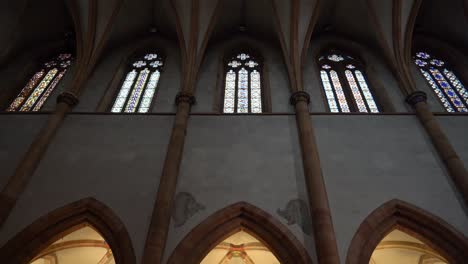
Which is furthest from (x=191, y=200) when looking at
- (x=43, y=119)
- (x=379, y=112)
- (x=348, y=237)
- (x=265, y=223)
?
(x=379, y=112)

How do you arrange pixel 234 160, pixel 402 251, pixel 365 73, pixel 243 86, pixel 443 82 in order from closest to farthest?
pixel 234 160 → pixel 402 251 → pixel 443 82 → pixel 243 86 → pixel 365 73


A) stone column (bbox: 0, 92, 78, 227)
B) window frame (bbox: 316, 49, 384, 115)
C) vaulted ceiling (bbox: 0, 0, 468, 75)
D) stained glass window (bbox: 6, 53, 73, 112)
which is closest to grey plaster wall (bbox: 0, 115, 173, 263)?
stone column (bbox: 0, 92, 78, 227)

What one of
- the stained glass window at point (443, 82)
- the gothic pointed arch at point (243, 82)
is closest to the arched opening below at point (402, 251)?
the stained glass window at point (443, 82)

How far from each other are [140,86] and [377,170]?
729 cm

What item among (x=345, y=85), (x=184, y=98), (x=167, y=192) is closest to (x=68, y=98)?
(x=184, y=98)

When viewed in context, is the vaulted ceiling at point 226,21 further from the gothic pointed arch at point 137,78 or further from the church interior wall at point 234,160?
the church interior wall at point 234,160

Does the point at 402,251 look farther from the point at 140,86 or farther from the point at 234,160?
the point at 140,86

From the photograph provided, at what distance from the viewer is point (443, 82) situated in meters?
11.1

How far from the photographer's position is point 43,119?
9.61 m

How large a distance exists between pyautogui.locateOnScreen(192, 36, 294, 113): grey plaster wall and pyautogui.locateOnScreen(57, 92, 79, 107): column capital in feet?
10.8

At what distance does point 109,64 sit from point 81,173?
191 inches

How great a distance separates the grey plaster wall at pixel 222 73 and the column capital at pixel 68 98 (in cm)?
→ 330

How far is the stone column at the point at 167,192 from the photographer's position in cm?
666

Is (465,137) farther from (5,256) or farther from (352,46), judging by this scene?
(5,256)
